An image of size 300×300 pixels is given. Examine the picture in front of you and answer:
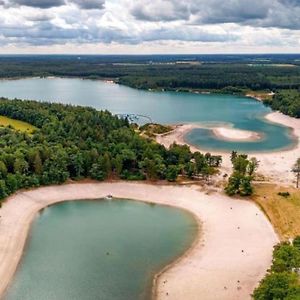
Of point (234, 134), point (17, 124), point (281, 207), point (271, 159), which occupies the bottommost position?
point (281, 207)

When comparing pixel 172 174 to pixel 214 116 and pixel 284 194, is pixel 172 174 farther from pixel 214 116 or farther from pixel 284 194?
pixel 214 116

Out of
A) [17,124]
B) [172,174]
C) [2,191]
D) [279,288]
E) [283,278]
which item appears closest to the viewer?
[279,288]

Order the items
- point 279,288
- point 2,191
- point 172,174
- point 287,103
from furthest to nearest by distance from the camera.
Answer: point 287,103 < point 172,174 < point 2,191 < point 279,288

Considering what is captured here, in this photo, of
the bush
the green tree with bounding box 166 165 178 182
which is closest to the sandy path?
the green tree with bounding box 166 165 178 182

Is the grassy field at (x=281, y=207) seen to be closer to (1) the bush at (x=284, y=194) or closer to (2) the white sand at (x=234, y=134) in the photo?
(1) the bush at (x=284, y=194)

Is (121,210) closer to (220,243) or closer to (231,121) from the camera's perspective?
(220,243)

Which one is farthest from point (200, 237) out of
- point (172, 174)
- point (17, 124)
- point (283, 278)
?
point (17, 124)

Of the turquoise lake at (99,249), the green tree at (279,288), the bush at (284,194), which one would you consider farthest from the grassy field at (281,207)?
the green tree at (279,288)
